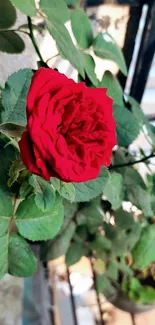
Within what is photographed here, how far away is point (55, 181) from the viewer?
0.51m

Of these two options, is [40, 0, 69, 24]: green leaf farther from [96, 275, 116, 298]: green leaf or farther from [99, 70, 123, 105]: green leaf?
[96, 275, 116, 298]: green leaf

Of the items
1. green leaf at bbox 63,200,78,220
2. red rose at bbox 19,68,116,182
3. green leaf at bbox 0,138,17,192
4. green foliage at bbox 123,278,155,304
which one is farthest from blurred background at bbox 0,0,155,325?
red rose at bbox 19,68,116,182

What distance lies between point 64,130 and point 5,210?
217 millimetres

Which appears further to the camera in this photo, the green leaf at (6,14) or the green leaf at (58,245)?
the green leaf at (58,245)

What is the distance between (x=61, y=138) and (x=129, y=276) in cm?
109

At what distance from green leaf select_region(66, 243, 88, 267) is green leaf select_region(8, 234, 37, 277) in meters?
0.49

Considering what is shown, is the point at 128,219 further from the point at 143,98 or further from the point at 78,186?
the point at 143,98

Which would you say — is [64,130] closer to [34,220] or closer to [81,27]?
[34,220]

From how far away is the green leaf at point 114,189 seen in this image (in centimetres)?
80

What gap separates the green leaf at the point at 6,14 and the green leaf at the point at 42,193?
1.05 feet

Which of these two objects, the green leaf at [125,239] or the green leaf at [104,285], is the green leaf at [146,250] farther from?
the green leaf at [104,285]

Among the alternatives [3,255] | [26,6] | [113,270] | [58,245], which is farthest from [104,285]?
[26,6]

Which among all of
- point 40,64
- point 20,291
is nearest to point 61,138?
point 40,64

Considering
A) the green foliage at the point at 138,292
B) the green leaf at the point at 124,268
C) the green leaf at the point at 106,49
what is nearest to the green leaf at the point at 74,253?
the green leaf at the point at 124,268
